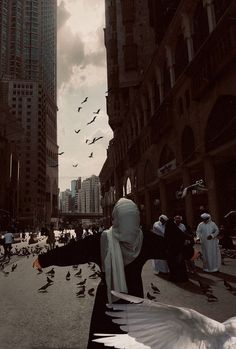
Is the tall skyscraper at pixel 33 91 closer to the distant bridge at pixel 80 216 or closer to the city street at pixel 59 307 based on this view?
the distant bridge at pixel 80 216

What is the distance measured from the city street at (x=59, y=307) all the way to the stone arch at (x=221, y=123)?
12.1 m

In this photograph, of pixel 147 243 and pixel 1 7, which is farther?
pixel 1 7

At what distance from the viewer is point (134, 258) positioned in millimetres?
2797

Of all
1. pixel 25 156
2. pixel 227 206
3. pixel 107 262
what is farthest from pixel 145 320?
pixel 25 156

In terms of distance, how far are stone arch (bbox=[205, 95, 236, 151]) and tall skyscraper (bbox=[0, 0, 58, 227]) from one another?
10739cm

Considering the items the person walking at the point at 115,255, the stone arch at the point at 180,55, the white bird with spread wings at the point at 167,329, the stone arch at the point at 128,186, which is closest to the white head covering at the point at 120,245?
the person walking at the point at 115,255

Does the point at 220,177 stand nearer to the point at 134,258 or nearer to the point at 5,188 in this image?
the point at 134,258

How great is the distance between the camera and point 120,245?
2.77 m

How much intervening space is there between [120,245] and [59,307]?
15.5 feet

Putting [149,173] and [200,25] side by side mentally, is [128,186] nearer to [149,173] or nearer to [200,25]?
[149,173]

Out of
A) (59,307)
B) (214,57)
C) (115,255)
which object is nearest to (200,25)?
(214,57)

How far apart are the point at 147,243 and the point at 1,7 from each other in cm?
18386

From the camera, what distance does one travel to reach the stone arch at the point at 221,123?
20922mm

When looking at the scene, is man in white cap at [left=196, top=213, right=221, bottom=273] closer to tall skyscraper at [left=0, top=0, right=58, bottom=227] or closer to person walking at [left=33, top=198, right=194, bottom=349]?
person walking at [left=33, top=198, right=194, bottom=349]
